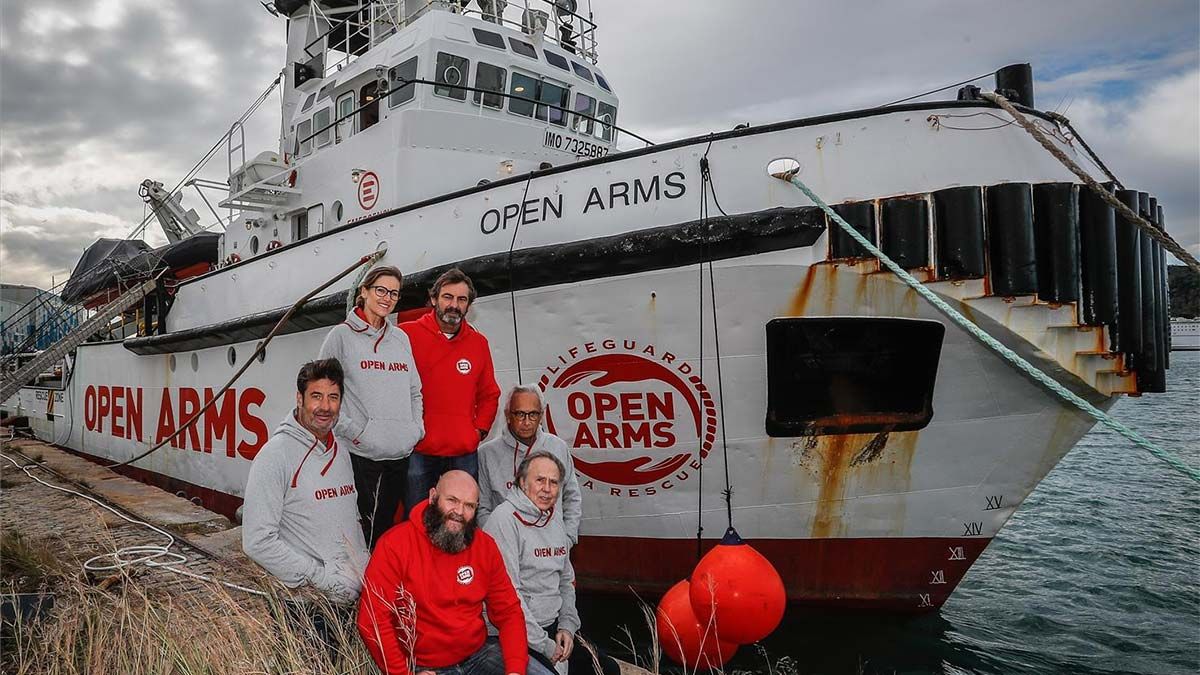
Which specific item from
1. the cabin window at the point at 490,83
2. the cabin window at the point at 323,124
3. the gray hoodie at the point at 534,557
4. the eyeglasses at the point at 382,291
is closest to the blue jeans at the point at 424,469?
the gray hoodie at the point at 534,557

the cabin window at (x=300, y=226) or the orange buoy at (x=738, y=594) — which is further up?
the cabin window at (x=300, y=226)

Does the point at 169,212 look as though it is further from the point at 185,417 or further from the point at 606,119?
the point at 606,119

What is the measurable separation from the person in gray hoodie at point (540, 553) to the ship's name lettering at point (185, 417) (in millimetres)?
3940

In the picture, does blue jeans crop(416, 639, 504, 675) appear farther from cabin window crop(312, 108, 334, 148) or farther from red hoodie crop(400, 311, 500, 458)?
cabin window crop(312, 108, 334, 148)

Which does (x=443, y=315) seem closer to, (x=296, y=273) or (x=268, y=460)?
(x=268, y=460)

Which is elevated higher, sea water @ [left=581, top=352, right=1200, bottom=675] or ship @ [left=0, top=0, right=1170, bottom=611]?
ship @ [left=0, top=0, right=1170, bottom=611]

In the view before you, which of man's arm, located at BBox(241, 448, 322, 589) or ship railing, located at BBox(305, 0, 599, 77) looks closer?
man's arm, located at BBox(241, 448, 322, 589)

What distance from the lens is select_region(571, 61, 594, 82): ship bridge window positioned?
7.91 meters

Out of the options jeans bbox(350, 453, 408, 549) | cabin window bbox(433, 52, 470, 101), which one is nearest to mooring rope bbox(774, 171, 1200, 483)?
jeans bbox(350, 453, 408, 549)

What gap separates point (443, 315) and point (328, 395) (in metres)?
0.73

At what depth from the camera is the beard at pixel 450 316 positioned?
10.8 ft

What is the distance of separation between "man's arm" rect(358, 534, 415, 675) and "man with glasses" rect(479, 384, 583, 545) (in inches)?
26.8

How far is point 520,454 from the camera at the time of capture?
3.30 meters

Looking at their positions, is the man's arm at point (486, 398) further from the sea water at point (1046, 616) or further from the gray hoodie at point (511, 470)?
the sea water at point (1046, 616)
